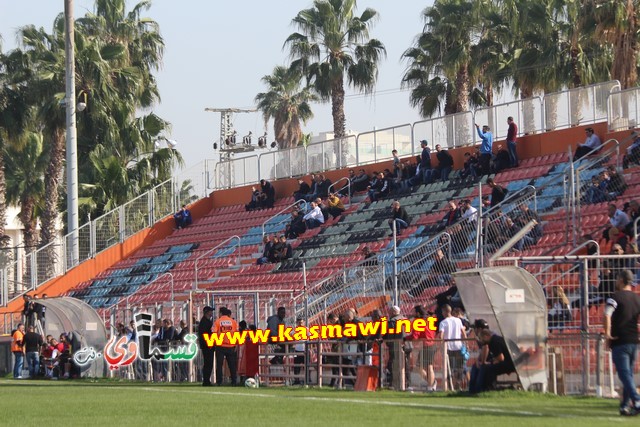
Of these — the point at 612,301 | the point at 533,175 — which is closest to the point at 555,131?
the point at 533,175

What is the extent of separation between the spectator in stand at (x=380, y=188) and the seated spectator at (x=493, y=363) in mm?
20570

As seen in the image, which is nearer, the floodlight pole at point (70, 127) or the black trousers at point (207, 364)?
the black trousers at point (207, 364)

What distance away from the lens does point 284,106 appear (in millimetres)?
76188

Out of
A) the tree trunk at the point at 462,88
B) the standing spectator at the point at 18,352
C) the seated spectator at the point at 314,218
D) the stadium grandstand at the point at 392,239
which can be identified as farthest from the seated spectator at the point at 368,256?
the tree trunk at the point at 462,88

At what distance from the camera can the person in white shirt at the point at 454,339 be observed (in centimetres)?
2172

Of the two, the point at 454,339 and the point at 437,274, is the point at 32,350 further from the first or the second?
the point at 454,339

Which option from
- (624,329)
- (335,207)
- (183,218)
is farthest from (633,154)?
A: (183,218)

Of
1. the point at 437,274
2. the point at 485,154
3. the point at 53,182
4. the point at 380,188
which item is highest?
the point at 53,182

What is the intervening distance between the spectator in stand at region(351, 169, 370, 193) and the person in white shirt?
784 inches


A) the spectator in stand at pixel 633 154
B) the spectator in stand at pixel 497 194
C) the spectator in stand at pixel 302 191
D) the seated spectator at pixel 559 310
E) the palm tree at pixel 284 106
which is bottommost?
the seated spectator at pixel 559 310

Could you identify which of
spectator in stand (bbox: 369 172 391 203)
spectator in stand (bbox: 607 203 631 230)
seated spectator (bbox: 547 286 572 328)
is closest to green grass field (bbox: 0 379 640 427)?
seated spectator (bbox: 547 286 572 328)

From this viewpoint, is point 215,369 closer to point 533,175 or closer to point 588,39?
point 533,175

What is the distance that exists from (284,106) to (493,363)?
Result: 57.2 meters

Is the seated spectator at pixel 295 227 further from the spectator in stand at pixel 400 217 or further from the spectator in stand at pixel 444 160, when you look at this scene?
the spectator in stand at pixel 400 217
